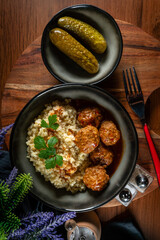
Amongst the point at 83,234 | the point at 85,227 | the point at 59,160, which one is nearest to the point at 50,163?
the point at 59,160

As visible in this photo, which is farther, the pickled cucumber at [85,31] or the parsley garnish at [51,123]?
the pickled cucumber at [85,31]

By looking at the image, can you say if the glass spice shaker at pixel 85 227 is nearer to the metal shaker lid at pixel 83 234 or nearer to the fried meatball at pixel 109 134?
the metal shaker lid at pixel 83 234

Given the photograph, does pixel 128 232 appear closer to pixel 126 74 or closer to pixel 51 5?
pixel 126 74

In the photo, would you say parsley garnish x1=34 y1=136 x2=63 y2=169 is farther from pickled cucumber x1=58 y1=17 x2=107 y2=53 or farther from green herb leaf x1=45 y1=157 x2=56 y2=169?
pickled cucumber x1=58 y1=17 x2=107 y2=53

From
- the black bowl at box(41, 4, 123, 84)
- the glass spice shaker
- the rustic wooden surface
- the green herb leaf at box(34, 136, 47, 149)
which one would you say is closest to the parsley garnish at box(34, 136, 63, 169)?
the green herb leaf at box(34, 136, 47, 149)

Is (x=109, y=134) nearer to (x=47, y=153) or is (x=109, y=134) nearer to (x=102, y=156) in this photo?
(x=102, y=156)

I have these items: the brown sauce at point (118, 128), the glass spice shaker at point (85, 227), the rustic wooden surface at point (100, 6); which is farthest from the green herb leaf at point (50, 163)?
the rustic wooden surface at point (100, 6)
